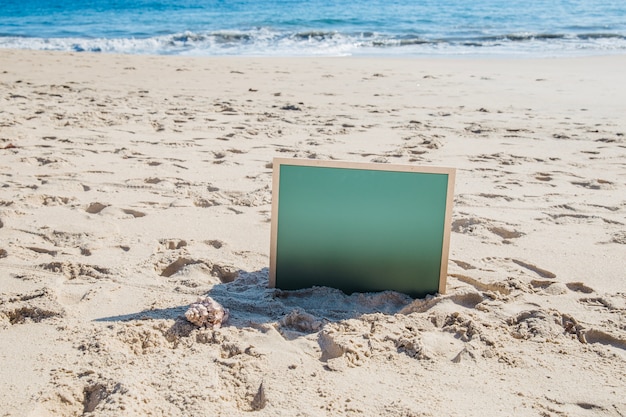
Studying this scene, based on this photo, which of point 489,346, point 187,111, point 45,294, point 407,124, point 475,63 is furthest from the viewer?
point 475,63

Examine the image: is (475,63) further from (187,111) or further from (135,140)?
(135,140)

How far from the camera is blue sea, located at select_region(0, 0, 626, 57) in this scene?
537 inches

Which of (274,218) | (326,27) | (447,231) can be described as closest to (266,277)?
(274,218)

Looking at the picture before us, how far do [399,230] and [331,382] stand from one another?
2.26 ft

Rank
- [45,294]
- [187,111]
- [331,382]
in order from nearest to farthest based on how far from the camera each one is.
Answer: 1. [331,382]
2. [45,294]
3. [187,111]

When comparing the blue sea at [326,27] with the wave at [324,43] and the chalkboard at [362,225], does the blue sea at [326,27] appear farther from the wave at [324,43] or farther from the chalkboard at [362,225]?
the chalkboard at [362,225]

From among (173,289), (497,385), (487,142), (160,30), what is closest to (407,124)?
(487,142)

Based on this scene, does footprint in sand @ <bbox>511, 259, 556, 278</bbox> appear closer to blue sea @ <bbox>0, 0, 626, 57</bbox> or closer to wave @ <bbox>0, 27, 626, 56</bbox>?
blue sea @ <bbox>0, 0, 626, 57</bbox>

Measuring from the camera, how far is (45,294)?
7.35 ft

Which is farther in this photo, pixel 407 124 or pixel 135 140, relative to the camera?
pixel 407 124

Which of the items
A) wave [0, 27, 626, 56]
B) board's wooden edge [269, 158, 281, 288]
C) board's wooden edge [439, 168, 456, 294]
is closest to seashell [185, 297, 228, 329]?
board's wooden edge [269, 158, 281, 288]

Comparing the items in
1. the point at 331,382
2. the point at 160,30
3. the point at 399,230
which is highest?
the point at 160,30

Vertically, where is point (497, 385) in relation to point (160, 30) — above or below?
below

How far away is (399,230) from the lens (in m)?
2.30
